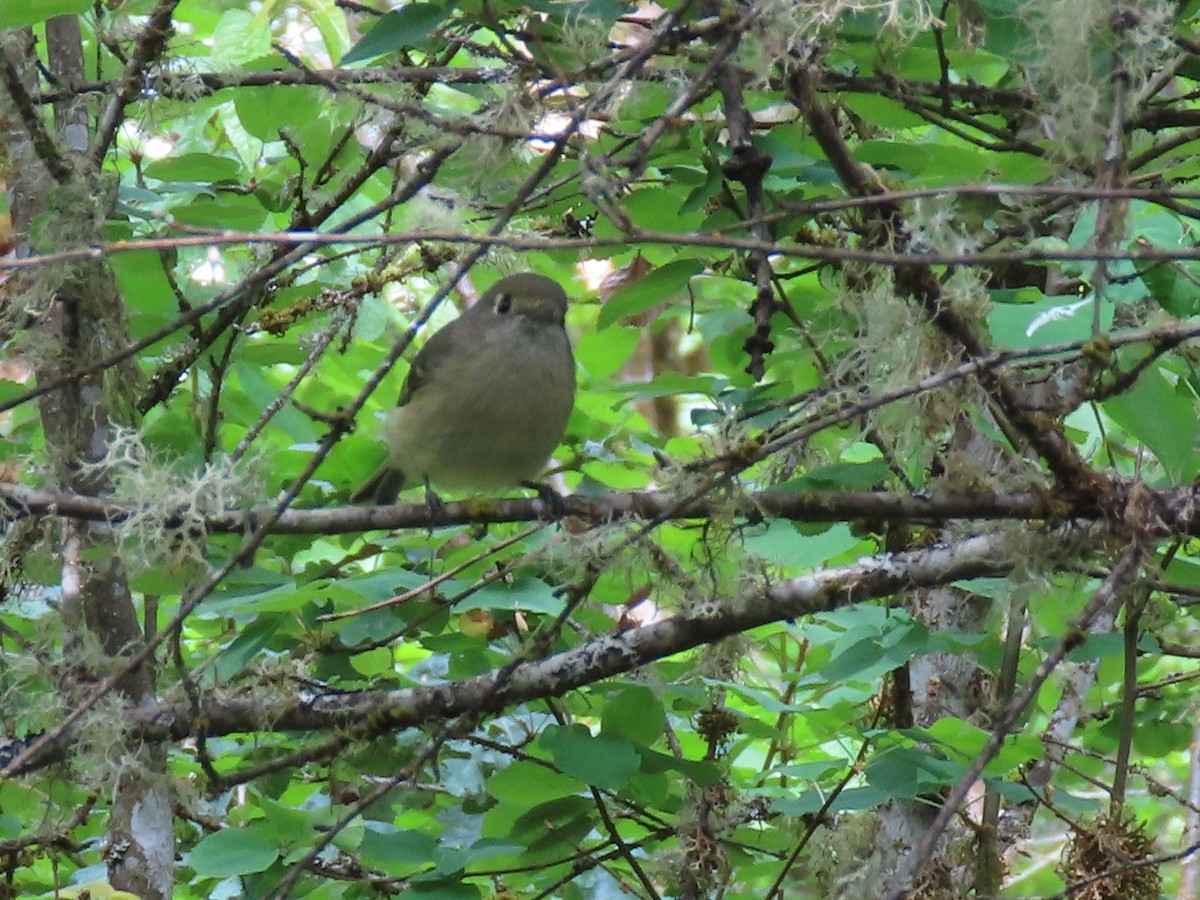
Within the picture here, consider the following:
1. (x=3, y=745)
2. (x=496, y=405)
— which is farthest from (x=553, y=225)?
(x=3, y=745)

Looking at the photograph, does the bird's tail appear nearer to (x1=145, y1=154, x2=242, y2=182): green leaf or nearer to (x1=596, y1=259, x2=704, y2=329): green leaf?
(x1=145, y1=154, x2=242, y2=182): green leaf

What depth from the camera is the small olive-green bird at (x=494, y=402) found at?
158 inches

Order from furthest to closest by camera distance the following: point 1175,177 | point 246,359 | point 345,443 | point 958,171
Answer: point 345,443
point 246,359
point 1175,177
point 958,171

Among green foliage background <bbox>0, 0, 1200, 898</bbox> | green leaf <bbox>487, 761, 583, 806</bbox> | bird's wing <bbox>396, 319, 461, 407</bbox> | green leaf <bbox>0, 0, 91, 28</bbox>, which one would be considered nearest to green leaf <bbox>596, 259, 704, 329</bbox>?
green foliage background <bbox>0, 0, 1200, 898</bbox>

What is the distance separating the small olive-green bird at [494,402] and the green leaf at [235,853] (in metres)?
1.38

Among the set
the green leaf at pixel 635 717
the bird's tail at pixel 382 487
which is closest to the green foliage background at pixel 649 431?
the green leaf at pixel 635 717

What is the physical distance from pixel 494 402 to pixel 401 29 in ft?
6.40

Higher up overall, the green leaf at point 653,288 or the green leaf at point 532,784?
the green leaf at point 653,288

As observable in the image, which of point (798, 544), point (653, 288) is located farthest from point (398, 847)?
point (653, 288)

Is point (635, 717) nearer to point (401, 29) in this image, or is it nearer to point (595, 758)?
point (595, 758)

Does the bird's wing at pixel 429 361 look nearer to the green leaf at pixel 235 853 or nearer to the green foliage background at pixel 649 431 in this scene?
the green foliage background at pixel 649 431

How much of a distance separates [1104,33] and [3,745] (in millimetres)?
2626

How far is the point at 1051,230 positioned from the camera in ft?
10.0

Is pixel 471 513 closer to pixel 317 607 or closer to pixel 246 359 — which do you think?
pixel 317 607
